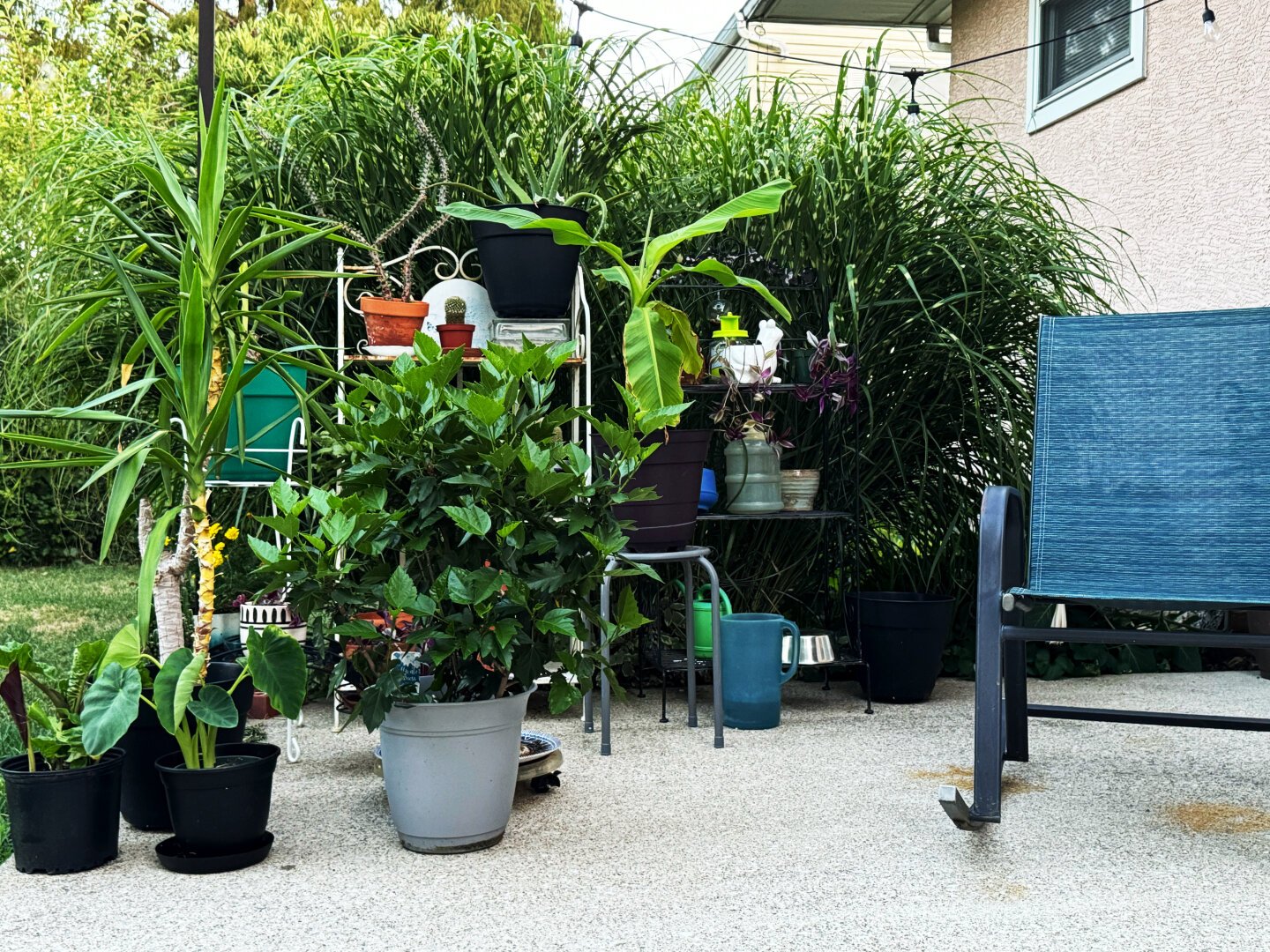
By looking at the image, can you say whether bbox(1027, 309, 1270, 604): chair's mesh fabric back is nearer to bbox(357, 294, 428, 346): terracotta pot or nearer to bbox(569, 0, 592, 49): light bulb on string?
bbox(357, 294, 428, 346): terracotta pot

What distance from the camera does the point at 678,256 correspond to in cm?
411

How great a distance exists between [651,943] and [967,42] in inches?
246

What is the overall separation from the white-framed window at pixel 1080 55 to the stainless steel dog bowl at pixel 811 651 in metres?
3.19

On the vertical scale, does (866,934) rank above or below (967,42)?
below

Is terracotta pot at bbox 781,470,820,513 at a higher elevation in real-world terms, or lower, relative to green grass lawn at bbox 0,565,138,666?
higher

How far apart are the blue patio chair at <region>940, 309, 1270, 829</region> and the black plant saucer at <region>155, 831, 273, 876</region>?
1426mm

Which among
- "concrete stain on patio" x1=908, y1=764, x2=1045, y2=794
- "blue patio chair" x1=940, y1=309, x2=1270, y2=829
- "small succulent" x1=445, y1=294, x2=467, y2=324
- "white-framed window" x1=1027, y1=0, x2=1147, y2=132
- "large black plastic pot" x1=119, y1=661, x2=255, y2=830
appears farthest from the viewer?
"white-framed window" x1=1027, y1=0, x2=1147, y2=132

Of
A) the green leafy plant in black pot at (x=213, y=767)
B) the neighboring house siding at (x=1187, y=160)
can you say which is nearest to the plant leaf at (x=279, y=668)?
the green leafy plant in black pot at (x=213, y=767)

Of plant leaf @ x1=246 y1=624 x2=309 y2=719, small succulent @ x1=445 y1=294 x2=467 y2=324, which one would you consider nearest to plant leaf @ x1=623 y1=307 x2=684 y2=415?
small succulent @ x1=445 y1=294 x2=467 y2=324

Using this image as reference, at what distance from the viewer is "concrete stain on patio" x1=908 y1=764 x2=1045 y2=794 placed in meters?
2.81

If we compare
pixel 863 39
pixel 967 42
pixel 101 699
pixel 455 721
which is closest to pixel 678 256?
pixel 455 721

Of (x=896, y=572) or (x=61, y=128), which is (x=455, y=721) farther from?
(x=61, y=128)

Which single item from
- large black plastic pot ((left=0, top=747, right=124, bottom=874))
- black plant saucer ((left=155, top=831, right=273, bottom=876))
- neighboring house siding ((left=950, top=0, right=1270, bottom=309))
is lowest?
black plant saucer ((left=155, top=831, right=273, bottom=876))

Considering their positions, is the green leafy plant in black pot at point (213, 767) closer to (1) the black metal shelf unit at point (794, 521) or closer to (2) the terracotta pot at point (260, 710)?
(2) the terracotta pot at point (260, 710)
